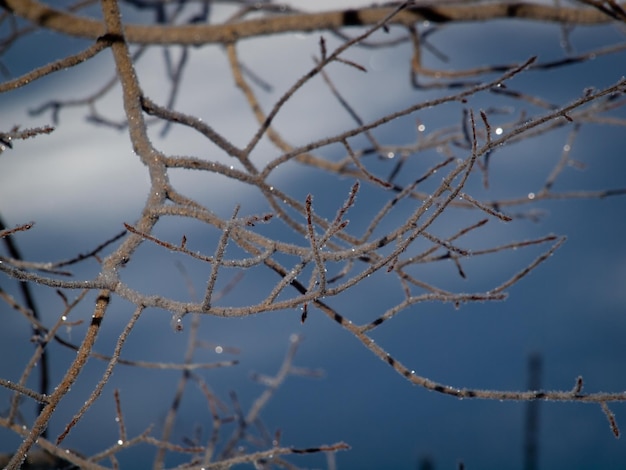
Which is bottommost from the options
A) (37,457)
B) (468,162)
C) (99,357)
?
(37,457)

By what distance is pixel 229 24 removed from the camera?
344cm

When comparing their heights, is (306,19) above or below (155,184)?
above

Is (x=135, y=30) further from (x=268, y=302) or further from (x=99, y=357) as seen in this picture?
(x=268, y=302)

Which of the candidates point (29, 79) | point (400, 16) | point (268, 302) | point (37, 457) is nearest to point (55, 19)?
point (29, 79)

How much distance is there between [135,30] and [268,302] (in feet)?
8.72

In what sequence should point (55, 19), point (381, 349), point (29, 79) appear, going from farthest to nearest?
point (55, 19) → point (29, 79) → point (381, 349)

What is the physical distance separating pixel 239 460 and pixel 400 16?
259 centimetres

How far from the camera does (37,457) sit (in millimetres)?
2912

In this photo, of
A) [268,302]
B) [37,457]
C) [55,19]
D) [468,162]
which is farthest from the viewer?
[55,19]

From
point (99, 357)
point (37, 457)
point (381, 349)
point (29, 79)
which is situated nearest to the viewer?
point (381, 349)

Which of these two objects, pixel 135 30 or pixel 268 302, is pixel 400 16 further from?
pixel 268 302

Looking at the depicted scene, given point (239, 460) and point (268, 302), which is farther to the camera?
point (239, 460)

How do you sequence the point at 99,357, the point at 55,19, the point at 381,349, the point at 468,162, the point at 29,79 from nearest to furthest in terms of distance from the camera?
the point at 468,162 → the point at 381,349 → the point at 29,79 → the point at 99,357 → the point at 55,19

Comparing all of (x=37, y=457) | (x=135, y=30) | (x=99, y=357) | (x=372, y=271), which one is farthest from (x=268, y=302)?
(x=135, y=30)
